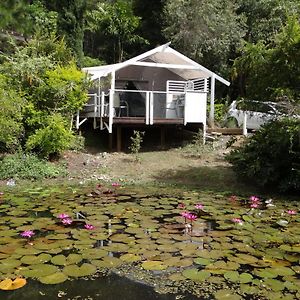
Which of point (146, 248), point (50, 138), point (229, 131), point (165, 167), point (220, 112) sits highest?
point (220, 112)

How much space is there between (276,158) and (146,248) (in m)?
5.67

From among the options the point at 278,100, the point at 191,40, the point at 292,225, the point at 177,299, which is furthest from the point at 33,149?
the point at 191,40

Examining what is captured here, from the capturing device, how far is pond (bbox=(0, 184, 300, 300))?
4.00 metres

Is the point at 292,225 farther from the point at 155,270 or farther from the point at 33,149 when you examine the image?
the point at 33,149

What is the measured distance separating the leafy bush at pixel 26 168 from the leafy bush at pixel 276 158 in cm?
511

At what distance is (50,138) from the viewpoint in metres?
11.9

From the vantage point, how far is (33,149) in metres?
12.1

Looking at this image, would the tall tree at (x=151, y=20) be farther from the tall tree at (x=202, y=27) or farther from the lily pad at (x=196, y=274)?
the lily pad at (x=196, y=274)

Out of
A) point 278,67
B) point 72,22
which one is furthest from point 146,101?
point 72,22

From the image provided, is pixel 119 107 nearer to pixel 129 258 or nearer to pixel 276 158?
pixel 276 158

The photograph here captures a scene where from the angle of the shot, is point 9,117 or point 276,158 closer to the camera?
point 276,158

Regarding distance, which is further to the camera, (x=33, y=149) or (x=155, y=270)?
(x=33, y=149)

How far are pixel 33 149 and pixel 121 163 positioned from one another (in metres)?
2.73

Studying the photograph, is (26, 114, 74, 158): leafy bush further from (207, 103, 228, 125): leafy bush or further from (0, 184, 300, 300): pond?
(207, 103, 228, 125): leafy bush
